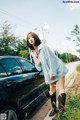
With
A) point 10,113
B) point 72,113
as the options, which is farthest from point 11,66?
point 72,113

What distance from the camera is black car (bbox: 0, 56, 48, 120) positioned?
405 cm

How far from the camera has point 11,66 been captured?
197 inches

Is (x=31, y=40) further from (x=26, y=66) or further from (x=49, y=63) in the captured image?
(x=26, y=66)

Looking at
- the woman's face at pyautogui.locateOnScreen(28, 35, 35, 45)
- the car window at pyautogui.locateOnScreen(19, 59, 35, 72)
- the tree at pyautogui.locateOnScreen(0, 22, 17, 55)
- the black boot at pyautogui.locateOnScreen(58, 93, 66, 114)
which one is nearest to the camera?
the woman's face at pyautogui.locateOnScreen(28, 35, 35, 45)

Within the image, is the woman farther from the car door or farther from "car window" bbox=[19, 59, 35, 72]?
"car window" bbox=[19, 59, 35, 72]

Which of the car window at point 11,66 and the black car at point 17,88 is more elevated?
the car window at point 11,66

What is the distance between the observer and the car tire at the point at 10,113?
391 centimetres

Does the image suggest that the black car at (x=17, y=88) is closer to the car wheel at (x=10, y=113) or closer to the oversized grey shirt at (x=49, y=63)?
the car wheel at (x=10, y=113)

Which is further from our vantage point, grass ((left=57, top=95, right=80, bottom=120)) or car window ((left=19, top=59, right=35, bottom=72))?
car window ((left=19, top=59, right=35, bottom=72))

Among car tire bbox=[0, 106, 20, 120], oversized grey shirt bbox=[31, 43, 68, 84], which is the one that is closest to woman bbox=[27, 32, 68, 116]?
oversized grey shirt bbox=[31, 43, 68, 84]

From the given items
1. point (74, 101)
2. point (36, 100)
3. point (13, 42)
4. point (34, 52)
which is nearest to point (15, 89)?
point (34, 52)

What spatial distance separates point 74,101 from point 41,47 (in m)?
1.94

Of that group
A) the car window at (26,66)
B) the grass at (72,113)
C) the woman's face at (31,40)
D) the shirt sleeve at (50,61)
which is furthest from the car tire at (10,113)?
the car window at (26,66)

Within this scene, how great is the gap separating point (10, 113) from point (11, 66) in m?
1.17
